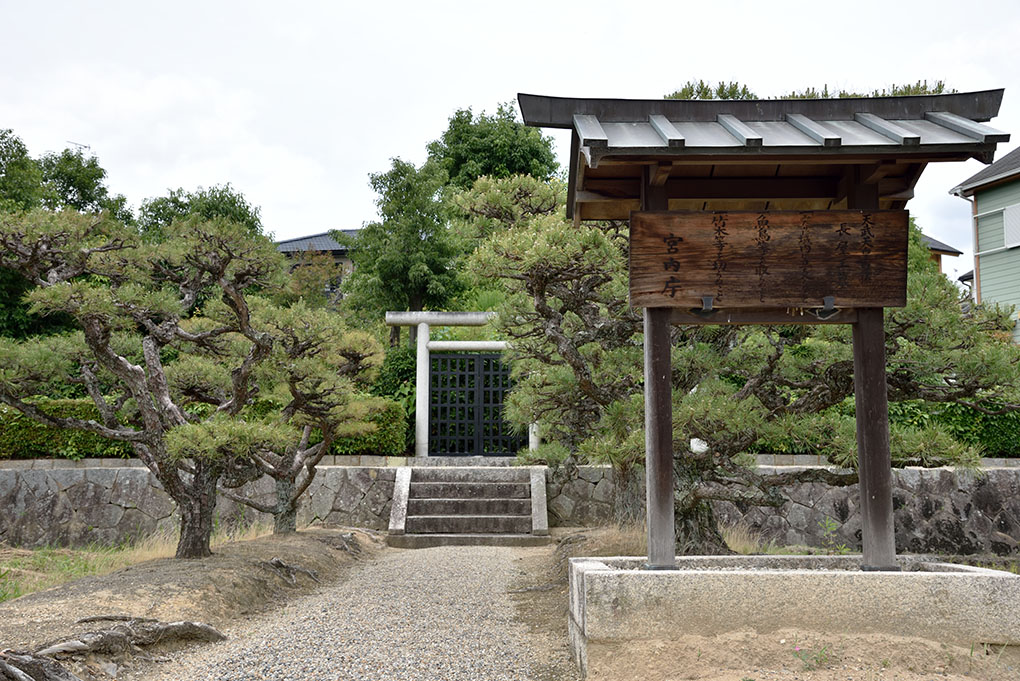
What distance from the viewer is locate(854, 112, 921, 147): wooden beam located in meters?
3.88

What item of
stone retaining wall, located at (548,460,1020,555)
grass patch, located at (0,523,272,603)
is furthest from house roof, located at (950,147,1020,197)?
grass patch, located at (0,523,272,603)

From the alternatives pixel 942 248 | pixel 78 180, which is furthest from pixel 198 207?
pixel 942 248

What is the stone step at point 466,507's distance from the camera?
1040 centimetres

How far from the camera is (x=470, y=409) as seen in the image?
13.1 meters

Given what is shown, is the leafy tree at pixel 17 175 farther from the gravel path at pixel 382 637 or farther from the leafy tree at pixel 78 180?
the gravel path at pixel 382 637

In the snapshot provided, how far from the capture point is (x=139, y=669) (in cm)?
415

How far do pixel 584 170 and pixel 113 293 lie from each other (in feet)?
13.0

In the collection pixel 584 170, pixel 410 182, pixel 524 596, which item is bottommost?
pixel 524 596

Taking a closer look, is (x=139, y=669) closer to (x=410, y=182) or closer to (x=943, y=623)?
(x=943, y=623)

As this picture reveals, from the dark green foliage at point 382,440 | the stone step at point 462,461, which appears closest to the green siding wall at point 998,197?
the stone step at point 462,461

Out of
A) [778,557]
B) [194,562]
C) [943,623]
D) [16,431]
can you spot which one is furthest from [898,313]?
[16,431]

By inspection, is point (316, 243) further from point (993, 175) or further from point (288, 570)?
point (288, 570)

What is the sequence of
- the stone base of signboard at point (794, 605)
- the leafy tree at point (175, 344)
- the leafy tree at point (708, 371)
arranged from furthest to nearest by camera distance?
1. the leafy tree at point (175, 344)
2. the leafy tree at point (708, 371)
3. the stone base of signboard at point (794, 605)

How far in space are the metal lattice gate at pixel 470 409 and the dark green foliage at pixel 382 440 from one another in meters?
0.92
